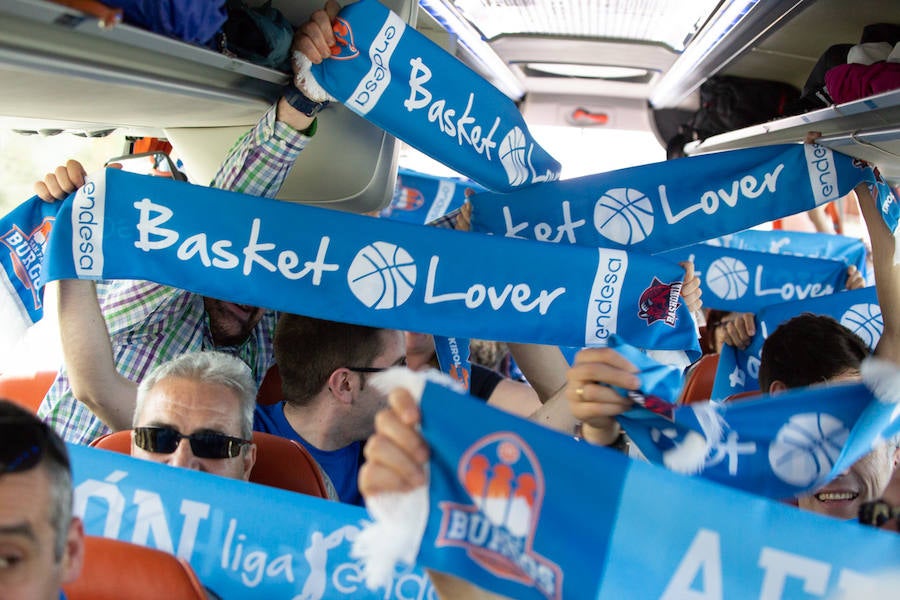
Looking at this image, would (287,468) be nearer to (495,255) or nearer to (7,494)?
(495,255)

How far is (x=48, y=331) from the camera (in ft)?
13.4

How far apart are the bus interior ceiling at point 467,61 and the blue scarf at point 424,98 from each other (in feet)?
0.83

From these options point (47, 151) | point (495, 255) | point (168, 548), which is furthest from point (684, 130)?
point (168, 548)

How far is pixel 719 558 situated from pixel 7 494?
116cm

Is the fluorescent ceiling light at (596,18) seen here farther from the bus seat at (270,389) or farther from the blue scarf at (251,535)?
the blue scarf at (251,535)

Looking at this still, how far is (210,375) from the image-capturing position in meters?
2.36

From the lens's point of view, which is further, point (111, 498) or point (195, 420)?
point (195, 420)

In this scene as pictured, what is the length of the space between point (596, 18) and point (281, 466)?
2.72m

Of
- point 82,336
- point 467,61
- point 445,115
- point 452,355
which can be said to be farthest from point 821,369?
point 467,61

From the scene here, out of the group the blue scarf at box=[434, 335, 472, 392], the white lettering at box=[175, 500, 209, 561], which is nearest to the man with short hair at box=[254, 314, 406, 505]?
the blue scarf at box=[434, 335, 472, 392]

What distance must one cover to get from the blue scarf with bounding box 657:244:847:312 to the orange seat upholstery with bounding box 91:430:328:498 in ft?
8.35

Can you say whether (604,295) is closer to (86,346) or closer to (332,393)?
(332,393)

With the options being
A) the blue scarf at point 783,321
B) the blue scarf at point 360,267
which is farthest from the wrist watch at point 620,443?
the blue scarf at point 783,321

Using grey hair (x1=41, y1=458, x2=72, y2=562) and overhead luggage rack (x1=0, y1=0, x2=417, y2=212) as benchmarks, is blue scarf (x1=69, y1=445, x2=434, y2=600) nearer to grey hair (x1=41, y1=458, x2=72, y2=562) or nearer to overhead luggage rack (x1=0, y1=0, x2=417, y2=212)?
grey hair (x1=41, y1=458, x2=72, y2=562)
